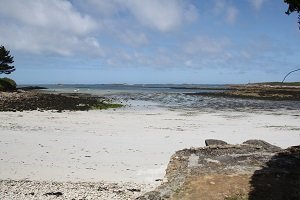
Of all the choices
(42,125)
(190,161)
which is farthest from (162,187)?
(42,125)

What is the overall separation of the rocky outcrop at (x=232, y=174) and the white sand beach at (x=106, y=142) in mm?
1446

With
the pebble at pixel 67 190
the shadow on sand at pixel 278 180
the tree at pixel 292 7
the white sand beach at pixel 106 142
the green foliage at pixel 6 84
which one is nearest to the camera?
the shadow on sand at pixel 278 180

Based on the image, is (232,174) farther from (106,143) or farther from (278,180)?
(106,143)

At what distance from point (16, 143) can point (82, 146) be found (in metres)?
3.25

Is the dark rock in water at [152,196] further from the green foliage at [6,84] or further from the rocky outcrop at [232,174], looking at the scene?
the green foliage at [6,84]

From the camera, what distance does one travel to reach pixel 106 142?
1989 cm

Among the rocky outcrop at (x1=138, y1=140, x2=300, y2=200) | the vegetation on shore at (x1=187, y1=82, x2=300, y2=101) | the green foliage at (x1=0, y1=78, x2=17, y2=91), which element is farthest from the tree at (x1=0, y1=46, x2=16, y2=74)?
the rocky outcrop at (x1=138, y1=140, x2=300, y2=200)

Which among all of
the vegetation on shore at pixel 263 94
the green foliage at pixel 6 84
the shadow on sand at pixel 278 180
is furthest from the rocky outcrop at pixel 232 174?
the vegetation on shore at pixel 263 94

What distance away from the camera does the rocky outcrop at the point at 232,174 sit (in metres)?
9.92

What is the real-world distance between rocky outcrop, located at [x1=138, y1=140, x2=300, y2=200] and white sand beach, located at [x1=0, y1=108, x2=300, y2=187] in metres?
1.45

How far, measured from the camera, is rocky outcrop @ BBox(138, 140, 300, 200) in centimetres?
992

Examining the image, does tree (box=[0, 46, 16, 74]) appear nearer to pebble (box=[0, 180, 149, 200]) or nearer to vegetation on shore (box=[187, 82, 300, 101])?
vegetation on shore (box=[187, 82, 300, 101])

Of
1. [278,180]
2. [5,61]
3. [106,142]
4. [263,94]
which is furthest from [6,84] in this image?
[278,180]

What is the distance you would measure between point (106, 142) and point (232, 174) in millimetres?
9659
